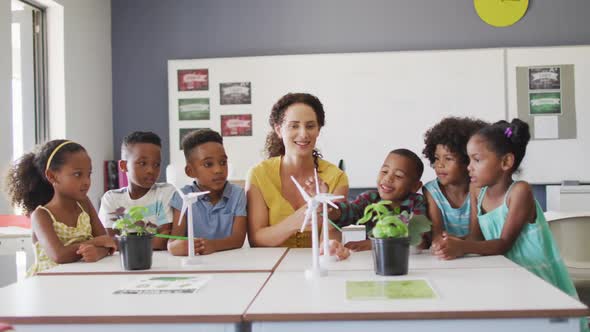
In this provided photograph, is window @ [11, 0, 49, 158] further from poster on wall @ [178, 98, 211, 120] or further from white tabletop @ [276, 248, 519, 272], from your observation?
white tabletop @ [276, 248, 519, 272]

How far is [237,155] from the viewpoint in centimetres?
487

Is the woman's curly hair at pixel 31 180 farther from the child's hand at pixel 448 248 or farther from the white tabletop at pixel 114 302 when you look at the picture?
the child's hand at pixel 448 248

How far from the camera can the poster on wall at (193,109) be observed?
4898 mm

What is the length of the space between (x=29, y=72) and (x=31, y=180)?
2.44 m

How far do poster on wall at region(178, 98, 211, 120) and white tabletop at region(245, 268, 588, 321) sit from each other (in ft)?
11.7

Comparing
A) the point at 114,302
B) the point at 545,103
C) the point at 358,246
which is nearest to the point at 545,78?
the point at 545,103

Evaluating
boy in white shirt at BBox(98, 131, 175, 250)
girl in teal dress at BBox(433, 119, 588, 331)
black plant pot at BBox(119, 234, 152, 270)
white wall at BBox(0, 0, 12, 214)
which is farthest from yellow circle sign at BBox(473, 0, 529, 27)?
black plant pot at BBox(119, 234, 152, 270)

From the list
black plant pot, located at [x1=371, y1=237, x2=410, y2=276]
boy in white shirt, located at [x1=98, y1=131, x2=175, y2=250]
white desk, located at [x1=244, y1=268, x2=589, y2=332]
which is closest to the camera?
white desk, located at [x1=244, y1=268, x2=589, y2=332]

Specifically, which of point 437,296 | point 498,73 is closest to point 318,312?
point 437,296

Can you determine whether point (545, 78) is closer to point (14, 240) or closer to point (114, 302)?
point (14, 240)

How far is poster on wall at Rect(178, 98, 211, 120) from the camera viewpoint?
4.90 metres

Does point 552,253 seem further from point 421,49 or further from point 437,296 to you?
point 421,49

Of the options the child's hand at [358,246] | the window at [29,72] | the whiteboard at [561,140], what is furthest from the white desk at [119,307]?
the whiteboard at [561,140]

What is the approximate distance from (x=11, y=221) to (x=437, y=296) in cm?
258
